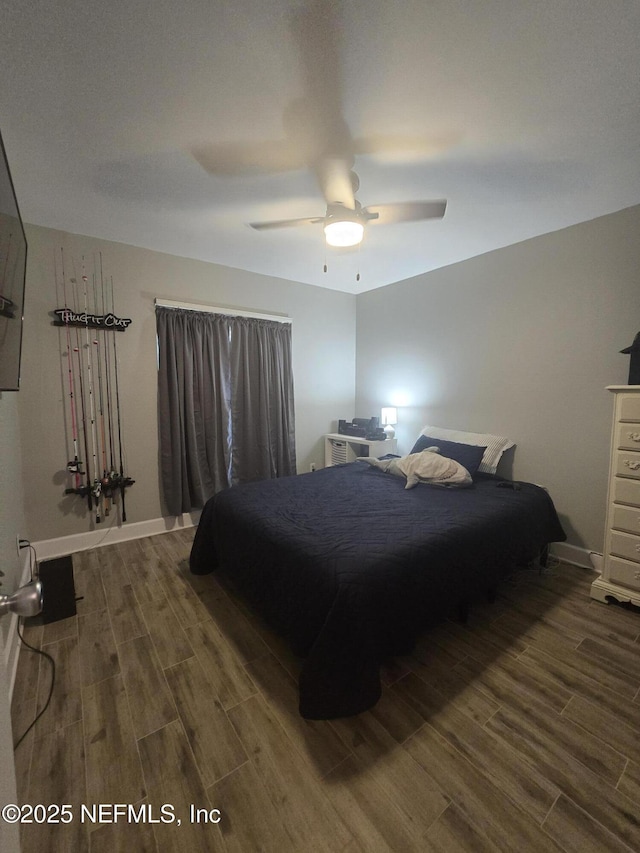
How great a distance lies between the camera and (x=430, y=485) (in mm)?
2596

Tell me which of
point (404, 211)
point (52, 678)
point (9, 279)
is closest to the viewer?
point (9, 279)

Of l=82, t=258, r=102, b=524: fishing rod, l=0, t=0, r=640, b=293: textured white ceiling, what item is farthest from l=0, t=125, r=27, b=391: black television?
l=82, t=258, r=102, b=524: fishing rod

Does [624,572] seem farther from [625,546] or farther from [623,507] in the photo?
[623,507]

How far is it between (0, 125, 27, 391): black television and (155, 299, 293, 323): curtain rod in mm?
1459

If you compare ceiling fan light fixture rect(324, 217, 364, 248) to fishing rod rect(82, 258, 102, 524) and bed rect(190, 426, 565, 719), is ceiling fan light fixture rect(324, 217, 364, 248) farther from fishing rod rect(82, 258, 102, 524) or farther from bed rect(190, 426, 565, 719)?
fishing rod rect(82, 258, 102, 524)

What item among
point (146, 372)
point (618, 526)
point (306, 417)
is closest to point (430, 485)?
point (618, 526)

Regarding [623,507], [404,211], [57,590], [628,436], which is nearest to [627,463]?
[628,436]

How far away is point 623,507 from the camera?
205cm

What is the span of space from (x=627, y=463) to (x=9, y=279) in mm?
3153

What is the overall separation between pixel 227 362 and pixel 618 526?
3279 millimetres

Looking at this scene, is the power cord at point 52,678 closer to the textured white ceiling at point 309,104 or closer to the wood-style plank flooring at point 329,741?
the wood-style plank flooring at point 329,741

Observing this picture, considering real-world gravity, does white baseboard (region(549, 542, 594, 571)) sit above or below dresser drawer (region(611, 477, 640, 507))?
below

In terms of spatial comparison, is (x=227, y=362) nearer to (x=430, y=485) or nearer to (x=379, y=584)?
(x=430, y=485)

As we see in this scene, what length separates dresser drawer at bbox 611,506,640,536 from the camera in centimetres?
200
